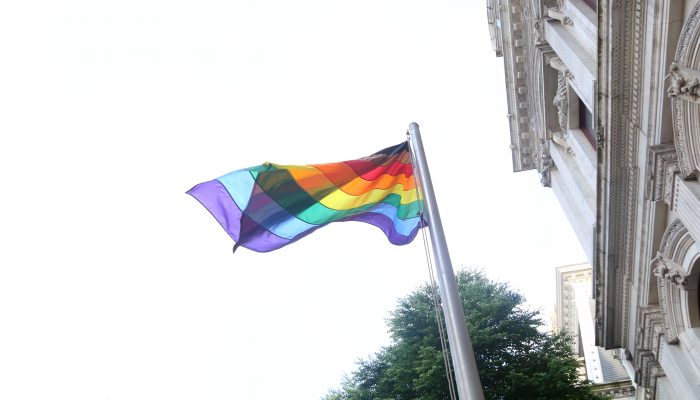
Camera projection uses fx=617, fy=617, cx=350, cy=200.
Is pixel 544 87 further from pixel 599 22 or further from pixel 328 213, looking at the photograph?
pixel 328 213

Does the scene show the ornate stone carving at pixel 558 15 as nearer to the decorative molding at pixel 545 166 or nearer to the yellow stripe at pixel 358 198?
the decorative molding at pixel 545 166

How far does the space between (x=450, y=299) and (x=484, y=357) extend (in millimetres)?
14797

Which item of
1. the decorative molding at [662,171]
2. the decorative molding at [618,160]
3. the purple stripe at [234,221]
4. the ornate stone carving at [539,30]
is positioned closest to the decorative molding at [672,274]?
the decorative molding at [662,171]

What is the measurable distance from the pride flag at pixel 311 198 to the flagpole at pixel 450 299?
62.4 inches

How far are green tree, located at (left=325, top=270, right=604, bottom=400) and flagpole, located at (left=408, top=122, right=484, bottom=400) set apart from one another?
1142cm

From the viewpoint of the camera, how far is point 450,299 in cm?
701

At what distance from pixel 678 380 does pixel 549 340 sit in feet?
26.7

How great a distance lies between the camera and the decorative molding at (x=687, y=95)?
30.7ft

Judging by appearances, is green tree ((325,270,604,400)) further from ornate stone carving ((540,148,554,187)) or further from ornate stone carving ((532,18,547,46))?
ornate stone carving ((532,18,547,46))

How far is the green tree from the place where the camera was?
19.1 meters

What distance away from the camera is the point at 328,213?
424 inches

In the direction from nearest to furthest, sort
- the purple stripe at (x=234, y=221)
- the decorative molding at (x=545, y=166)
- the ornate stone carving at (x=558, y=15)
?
the purple stripe at (x=234, y=221) < the ornate stone carving at (x=558, y=15) < the decorative molding at (x=545, y=166)

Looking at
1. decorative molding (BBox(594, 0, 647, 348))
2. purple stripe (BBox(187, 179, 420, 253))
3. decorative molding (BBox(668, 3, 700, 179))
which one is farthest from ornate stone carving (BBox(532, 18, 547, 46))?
purple stripe (BBox(187, 179, 420, 253))

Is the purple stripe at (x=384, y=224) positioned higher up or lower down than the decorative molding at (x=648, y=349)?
higher up
